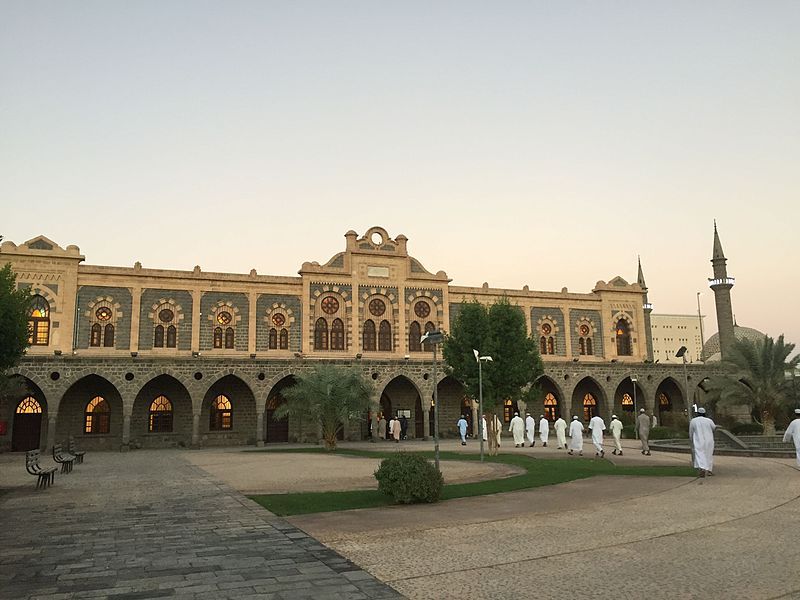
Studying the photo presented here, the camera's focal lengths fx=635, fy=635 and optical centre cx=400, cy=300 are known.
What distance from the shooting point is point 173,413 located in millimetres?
34312

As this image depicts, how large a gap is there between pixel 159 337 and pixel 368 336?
11.6 m

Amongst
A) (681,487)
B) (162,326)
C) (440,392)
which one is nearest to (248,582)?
(681,487)

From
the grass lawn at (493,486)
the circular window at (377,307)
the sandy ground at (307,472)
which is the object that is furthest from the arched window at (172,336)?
the grass lawn at (493,486)

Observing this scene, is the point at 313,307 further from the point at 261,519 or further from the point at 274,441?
the point at 261,519

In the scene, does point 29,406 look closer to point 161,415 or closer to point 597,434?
point 161,415

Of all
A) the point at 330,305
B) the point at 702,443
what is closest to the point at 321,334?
the point at 330,305

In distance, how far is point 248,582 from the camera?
258 inches

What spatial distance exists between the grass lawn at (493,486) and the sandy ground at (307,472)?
2.90ft

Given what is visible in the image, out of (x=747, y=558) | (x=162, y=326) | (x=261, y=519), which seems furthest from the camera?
(x=162, y=326)

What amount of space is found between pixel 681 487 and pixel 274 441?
26.5 m

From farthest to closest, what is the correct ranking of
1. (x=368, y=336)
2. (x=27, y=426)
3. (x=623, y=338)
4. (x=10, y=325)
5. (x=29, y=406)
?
(x=623, y=338)
(x=368, y=336)
(x=29, y=406)
(x=27, y=426)
(x=10, y=325)

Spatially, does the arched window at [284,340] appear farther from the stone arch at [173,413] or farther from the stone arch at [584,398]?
the stone arch at [584,398]

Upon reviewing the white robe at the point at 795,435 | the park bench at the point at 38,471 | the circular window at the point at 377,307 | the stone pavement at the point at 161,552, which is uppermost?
the circular window at the point at 377,307

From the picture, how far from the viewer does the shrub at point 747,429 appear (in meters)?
35.8
